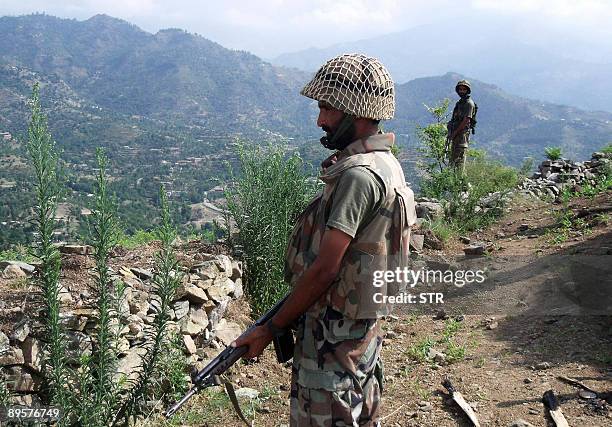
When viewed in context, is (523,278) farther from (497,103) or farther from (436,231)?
(497,103)

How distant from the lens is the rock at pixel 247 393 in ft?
12.6

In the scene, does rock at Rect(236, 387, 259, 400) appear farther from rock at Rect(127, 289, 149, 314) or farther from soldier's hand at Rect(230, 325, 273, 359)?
soldier's hand at Rect(230, 325, 273, 359)

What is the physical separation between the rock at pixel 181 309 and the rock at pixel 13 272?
112 cm

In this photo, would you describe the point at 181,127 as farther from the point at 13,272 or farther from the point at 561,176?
the point at 13,272

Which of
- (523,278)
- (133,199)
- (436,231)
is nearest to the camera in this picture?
(523,278)

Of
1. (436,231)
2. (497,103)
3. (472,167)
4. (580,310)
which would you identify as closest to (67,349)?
(580,310)

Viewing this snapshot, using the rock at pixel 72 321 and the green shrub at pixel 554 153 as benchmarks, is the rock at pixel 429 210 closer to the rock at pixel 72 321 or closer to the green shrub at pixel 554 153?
the rock at pixel 72 321

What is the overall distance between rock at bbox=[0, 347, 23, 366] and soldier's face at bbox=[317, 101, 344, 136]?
88.3 inches

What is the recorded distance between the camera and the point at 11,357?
2934 millimetres

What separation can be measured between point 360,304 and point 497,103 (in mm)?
184815

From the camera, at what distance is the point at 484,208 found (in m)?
9.55

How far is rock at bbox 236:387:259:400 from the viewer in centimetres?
383

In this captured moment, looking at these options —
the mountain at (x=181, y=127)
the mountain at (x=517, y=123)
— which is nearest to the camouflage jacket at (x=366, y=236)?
the mountain at (x=181, y=127)

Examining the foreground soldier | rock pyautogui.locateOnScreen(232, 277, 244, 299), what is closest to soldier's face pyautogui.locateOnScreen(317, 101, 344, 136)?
the foreground soldier
